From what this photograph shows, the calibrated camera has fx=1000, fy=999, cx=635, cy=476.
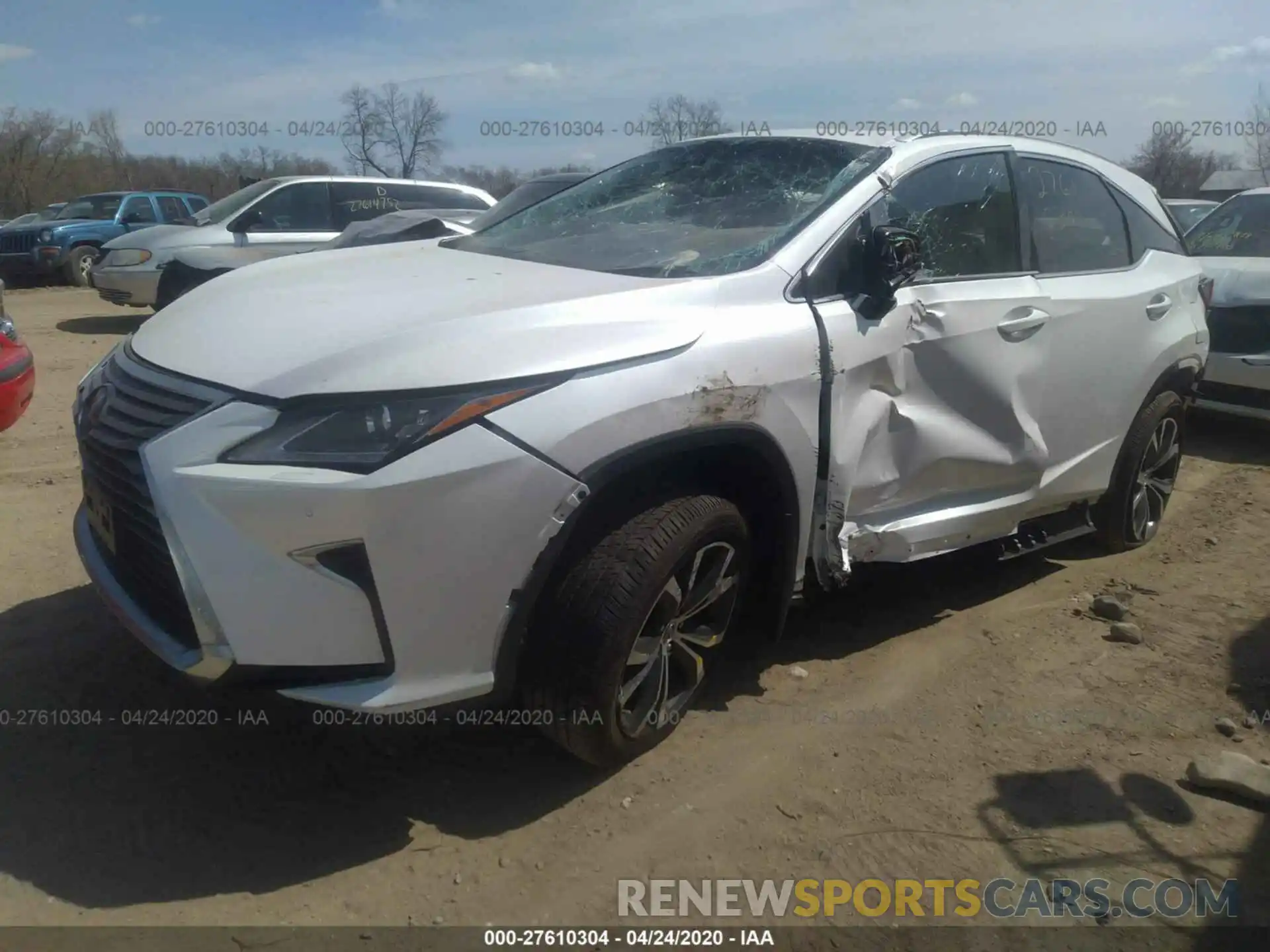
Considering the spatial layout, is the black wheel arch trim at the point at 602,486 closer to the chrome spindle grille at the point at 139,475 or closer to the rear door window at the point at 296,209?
the chrome spindle grille at the point at 139,475

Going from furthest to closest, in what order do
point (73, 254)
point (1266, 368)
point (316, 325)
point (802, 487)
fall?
point (73, 254) → point (1266, 368) → point (802, 487) → point (316, 325)

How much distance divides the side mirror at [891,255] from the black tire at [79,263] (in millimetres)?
16296

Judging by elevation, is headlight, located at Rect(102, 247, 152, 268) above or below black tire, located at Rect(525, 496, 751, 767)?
above

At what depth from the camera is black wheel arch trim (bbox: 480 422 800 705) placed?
8.03 feet

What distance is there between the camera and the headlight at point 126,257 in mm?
11195

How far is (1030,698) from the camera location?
353 cm

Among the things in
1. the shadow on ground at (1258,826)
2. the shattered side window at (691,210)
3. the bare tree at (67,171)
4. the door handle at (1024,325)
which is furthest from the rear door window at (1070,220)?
the bare tree at (67,171)

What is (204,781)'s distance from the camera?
112 inches

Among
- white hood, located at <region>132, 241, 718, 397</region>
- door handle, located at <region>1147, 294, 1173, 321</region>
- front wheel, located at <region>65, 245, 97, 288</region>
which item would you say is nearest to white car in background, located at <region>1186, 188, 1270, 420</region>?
door handle, located at <region>1147, 294, 1173, 321</region>

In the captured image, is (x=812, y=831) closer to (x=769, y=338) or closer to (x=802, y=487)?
(x=802, y=487)

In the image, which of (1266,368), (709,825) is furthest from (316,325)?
(1266,368)

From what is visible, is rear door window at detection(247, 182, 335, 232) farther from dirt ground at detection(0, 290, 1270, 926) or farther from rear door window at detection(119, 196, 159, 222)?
dirt ground at detection(0, 290, 1270, 926)

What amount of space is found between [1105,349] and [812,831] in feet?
8.24

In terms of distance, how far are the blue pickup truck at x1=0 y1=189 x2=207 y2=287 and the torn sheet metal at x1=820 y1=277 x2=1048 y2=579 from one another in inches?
598
